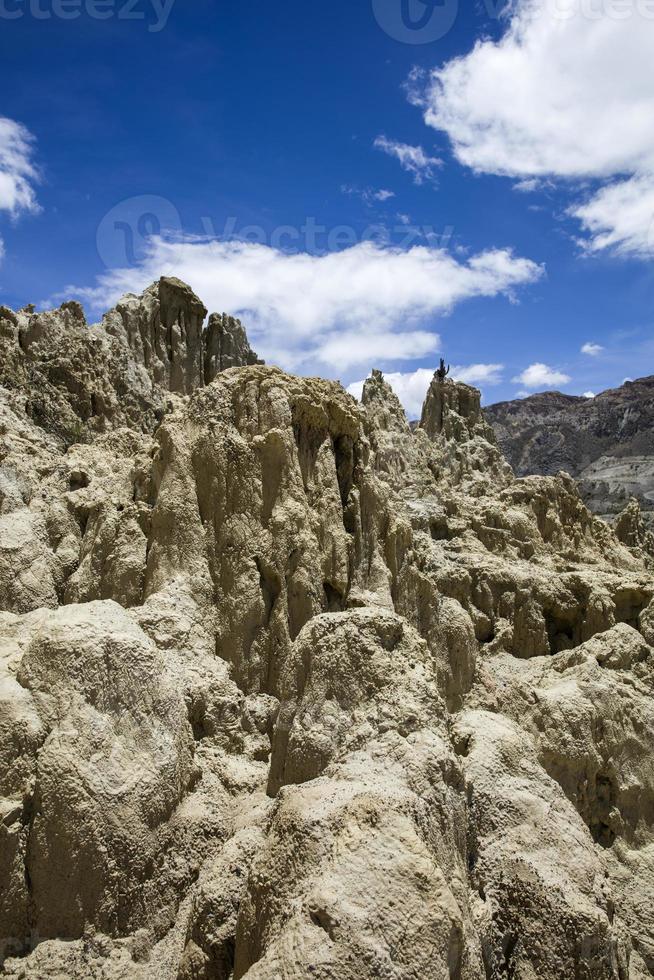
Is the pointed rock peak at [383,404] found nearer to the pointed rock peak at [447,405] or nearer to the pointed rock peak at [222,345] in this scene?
the pointed rock peak at [447,405]

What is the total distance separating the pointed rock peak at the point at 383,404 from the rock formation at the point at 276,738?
2237 cm

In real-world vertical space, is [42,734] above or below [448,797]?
above

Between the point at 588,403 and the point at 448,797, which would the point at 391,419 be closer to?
the point at 448,797

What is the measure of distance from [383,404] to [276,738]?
103ft

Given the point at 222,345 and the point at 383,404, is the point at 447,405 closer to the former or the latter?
the point at 383,404

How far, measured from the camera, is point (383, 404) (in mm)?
36562

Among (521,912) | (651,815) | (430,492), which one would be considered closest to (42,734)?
(521,912)

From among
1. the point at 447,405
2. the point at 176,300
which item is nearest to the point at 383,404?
the point at 447,405

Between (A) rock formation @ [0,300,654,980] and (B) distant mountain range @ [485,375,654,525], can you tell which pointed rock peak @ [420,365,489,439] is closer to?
(A) rock formation @ [0,300,654,980]

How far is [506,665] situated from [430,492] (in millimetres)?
9430

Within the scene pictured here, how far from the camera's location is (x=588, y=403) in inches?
5482

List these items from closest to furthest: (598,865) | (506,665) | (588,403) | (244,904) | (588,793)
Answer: (244,904)
(598,865)
(588,793)
(506,665)
(588,403)

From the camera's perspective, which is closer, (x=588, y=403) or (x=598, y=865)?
(x=598, y=865)

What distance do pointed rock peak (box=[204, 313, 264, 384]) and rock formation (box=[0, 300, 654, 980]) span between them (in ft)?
59.7
